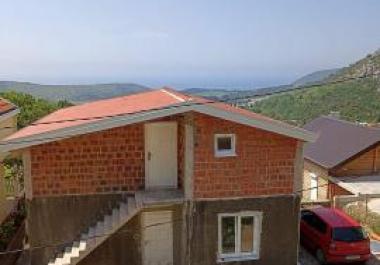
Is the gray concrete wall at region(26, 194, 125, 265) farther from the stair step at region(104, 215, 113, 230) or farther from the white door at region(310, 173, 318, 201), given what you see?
the white door at region(310, 173, 318, 201)

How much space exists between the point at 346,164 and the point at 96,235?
63.5ft

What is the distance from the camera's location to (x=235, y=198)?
53.0 feet

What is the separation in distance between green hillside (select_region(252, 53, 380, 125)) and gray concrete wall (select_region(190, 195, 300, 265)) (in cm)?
4705

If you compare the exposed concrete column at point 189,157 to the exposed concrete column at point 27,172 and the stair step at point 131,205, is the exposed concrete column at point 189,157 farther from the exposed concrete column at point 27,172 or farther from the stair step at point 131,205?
the exposed concrete column at point 27,172

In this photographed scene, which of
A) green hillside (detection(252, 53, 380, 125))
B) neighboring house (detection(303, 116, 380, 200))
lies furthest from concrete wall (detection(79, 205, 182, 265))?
green hillside (detection(252, 53, 380, 125))

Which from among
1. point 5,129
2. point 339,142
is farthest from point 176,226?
point 339,142

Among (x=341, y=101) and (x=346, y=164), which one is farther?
(x=341, y=101)

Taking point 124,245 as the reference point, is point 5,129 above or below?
above

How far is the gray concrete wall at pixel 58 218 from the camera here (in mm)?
15797

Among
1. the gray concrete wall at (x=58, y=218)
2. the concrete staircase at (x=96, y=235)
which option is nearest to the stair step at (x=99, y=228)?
the concrete staircase at (x=96, y=235)

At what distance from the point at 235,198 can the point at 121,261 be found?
4437 mm

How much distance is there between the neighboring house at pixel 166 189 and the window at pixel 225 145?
34 mm

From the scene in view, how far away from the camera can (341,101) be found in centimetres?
7162

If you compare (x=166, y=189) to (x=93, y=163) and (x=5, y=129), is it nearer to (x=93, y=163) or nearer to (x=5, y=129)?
(x=93, y=163)
